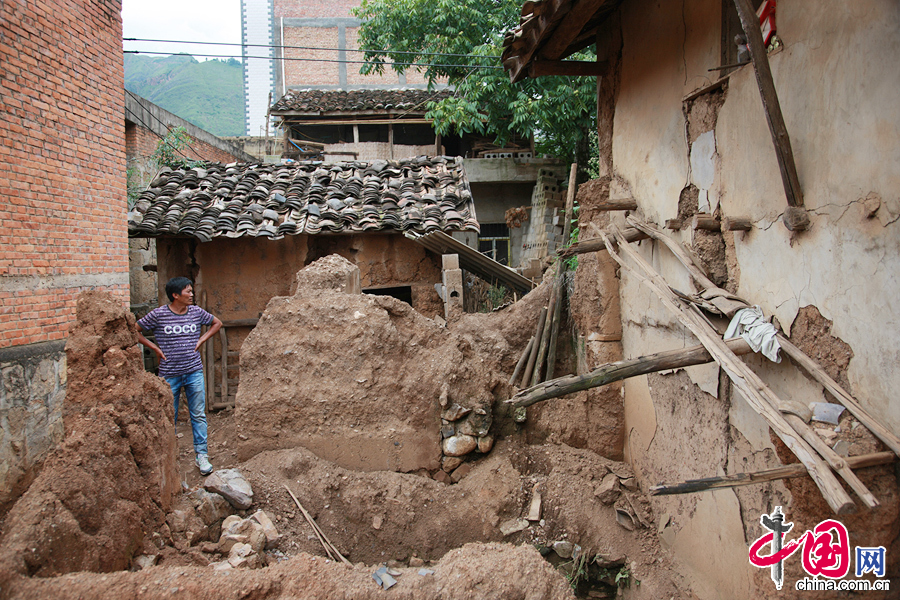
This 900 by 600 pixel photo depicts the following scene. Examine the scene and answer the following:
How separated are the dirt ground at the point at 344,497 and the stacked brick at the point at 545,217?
764 centimetres

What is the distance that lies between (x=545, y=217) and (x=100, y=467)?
455 inches

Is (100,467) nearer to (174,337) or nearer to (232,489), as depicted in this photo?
(232,489)

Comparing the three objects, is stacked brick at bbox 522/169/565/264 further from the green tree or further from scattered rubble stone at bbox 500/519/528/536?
scattered rubble stone at bbox 500/519/528/536

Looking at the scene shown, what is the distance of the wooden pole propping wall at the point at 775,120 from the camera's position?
237 centimetres

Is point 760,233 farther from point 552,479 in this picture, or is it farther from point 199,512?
point 199,512

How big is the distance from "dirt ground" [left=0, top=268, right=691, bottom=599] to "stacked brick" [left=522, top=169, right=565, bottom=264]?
764 centimetres

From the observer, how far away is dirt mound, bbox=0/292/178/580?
3.04 metres

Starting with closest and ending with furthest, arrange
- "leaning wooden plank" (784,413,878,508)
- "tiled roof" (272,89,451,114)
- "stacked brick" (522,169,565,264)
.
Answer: "leaning wooden plank" (784,413,878,508)
"stacked brick" (522,169,565,264)
"tiled roof" (272,89,451,114)

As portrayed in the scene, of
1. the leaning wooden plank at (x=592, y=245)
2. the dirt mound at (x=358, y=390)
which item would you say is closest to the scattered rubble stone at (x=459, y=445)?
the dirt mound at (x=358, y=390)

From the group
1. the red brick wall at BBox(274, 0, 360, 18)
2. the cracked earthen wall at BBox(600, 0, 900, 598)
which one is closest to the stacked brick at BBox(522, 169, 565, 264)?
the cracked earthen wall at BBox(600, 0, 900, 598)

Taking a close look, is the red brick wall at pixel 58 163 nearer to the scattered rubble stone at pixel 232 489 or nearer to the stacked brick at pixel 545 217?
the scattered rubble stone at pixel 232 489

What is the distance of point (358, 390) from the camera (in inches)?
195

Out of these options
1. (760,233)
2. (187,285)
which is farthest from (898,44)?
(187,285)

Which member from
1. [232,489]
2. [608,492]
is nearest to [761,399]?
[608,492]
